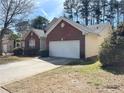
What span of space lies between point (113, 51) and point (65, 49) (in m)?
11.1

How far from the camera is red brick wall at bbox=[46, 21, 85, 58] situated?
23641mm

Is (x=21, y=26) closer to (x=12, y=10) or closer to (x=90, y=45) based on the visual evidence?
(x=12, y=10)

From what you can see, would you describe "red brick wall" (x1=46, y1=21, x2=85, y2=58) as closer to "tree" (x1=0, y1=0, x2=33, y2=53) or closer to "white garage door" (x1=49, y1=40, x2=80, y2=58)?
"white garage door" (x1=49, y1=40, x2=80, y2=58)

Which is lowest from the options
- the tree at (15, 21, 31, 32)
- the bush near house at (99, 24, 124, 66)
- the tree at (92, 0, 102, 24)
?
the bush near house at (99, 24, 124, 66)

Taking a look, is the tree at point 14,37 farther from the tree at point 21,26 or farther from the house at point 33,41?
the tree at point 21,26

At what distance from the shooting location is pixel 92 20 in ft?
180

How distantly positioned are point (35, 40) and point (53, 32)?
25.5 feet

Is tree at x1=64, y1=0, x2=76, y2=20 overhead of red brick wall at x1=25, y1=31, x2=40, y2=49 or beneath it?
overhead

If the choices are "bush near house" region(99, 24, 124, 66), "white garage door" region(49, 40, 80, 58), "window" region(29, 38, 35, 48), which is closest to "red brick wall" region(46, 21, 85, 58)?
"white garage door" region(49, 40, 80, 58)

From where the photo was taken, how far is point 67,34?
25156 mm

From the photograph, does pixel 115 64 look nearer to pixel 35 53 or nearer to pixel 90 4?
pixel 35 53

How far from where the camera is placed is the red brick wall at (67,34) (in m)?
23.6

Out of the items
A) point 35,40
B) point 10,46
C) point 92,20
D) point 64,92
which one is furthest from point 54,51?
point 92,20

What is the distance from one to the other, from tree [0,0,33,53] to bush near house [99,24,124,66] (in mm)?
20341
